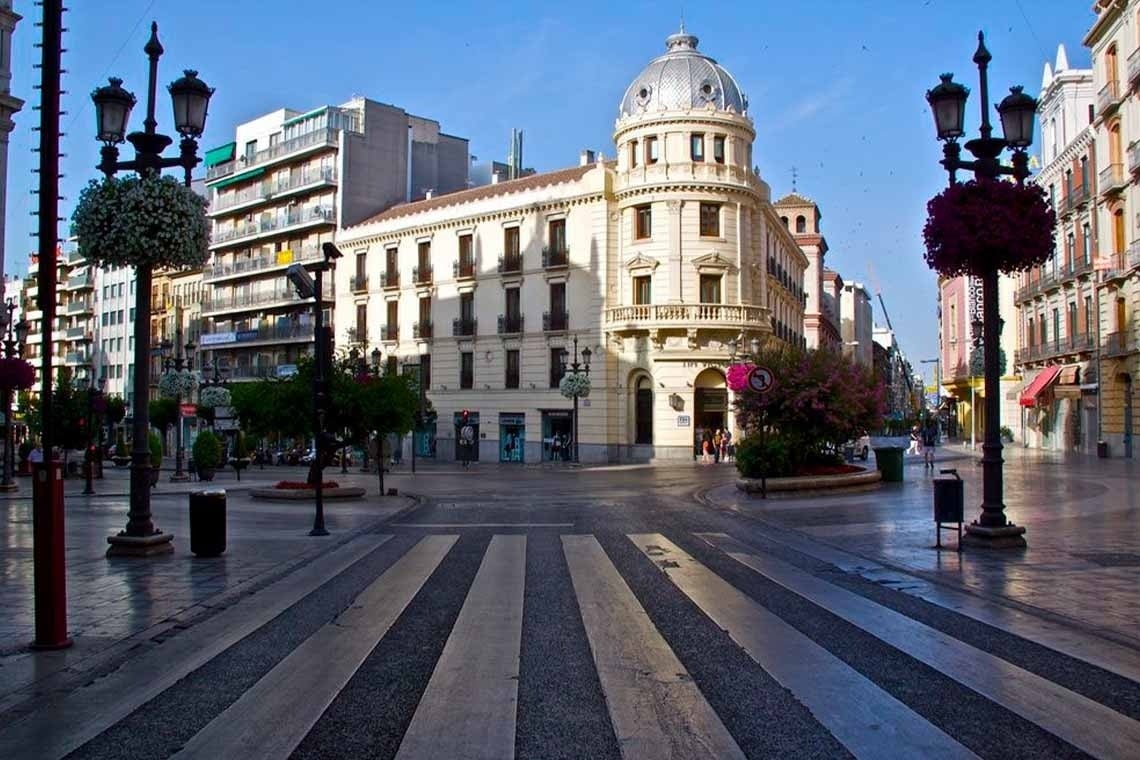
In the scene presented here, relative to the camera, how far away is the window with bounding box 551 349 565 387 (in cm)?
4838

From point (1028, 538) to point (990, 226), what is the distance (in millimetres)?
4360

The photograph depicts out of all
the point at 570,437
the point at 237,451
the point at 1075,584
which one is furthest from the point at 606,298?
the point at 1075,584

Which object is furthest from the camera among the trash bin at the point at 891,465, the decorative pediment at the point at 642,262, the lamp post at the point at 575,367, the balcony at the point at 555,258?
the balcony at the point at 555,258

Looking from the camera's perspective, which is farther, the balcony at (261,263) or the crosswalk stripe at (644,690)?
the balcony at (261,263)

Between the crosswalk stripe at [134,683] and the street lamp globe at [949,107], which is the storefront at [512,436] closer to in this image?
the street lamp globe at [949,107]

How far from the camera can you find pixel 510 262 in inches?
1986

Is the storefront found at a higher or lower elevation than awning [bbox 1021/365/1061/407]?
lower

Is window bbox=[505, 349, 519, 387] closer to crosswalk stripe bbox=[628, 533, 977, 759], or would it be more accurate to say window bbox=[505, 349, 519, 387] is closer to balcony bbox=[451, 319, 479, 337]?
balcony bbox=[451, 319, 479, 337]

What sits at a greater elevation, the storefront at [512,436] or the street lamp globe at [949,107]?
the street lamp globe at [949,107]

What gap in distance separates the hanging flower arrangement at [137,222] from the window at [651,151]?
35690 mm

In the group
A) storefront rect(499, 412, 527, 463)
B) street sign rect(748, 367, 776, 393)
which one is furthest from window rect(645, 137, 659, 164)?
street sign rect(748, 367, 776, 393)

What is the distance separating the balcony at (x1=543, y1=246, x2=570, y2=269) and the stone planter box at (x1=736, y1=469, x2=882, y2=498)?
85.7 ft

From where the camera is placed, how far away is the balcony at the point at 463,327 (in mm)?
52094

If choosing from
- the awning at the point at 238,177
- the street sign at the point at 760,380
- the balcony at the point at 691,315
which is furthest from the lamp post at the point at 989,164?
the awning at the point at 238,177
